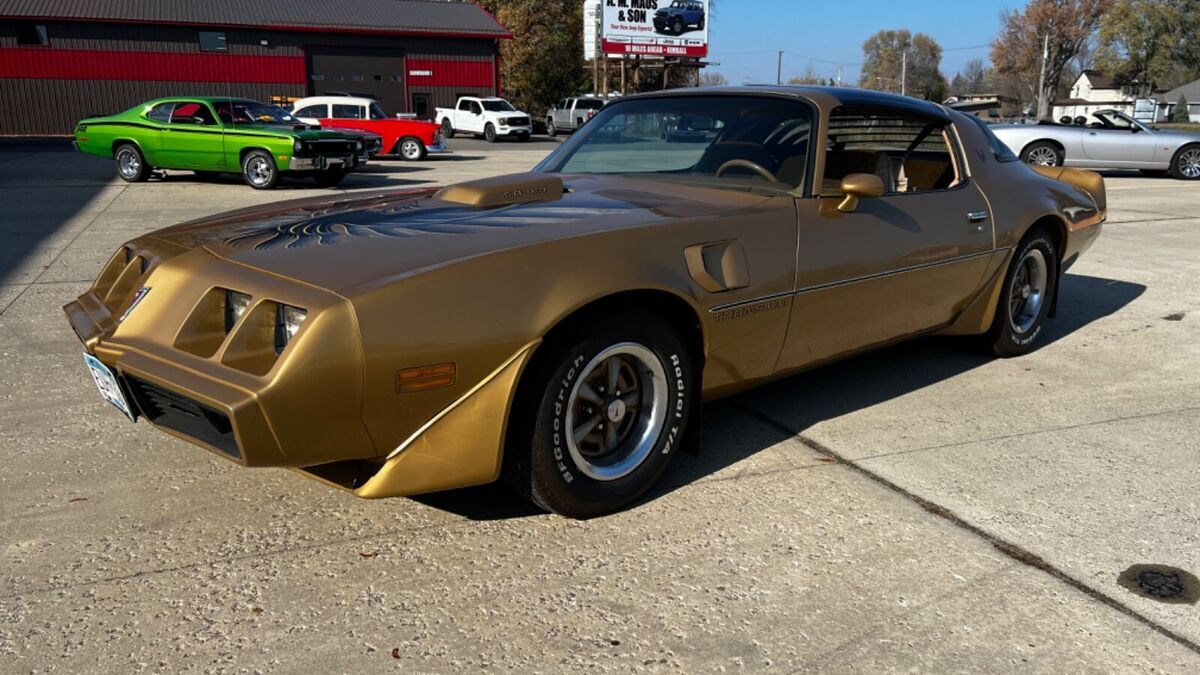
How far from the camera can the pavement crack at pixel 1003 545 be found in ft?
8.09

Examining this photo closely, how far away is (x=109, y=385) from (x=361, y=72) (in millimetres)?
36634

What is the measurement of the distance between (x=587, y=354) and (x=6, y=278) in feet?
19.5

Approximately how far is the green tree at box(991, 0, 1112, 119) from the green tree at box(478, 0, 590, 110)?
1633 inches

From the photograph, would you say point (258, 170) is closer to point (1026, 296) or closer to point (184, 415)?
point (1026, 296)

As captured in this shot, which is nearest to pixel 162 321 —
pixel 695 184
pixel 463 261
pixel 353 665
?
pixel 463 261

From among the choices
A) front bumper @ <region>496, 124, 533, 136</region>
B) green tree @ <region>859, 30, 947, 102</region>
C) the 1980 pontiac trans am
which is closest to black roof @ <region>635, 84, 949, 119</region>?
the 1980 pontiac trans am

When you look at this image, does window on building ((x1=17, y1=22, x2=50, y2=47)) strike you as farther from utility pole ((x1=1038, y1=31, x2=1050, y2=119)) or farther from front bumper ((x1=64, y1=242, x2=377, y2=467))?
utility pole ((x1=1038, y1=31, x2=1050, y2=119))

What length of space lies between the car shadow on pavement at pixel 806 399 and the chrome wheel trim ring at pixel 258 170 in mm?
11470

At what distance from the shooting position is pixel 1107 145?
16953 millimetres

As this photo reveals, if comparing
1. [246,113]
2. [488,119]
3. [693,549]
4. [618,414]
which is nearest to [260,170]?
[246,113]

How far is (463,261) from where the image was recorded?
2584 millimetres

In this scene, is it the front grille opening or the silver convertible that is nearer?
the front grille opening

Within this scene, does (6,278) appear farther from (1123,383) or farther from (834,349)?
(1123,383)

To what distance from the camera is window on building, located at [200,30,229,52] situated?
34.5m
